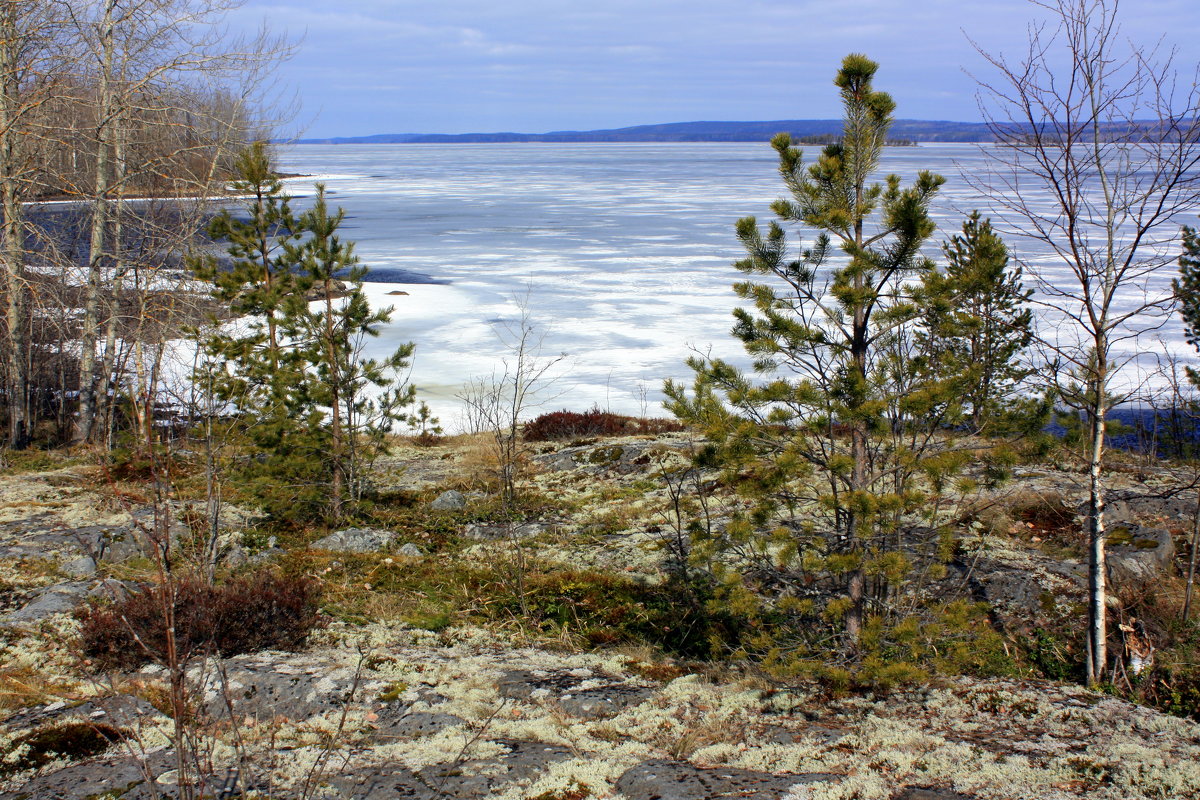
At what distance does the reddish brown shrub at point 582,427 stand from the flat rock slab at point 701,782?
11.4 meters

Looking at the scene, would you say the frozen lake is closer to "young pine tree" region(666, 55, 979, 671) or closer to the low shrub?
"young pine tree" region(666, 55, 979, 671)

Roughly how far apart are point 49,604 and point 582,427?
10.3m

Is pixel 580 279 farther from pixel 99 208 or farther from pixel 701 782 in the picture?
pixel 701 782

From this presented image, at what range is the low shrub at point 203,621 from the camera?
5141mm

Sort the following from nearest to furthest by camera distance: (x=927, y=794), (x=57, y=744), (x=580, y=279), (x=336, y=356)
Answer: (x=927, y=794) < (x=57, y=744) < (x=336, y=356) < (x=580, y=279)

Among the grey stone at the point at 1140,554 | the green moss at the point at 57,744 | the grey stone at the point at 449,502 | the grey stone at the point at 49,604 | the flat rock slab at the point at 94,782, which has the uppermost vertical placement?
the flat rock slab at the point at 94,782

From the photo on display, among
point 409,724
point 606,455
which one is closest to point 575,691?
point 409,724

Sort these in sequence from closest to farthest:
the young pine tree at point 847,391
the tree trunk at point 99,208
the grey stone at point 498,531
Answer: the young pine tree at point 847,391
the grey stone at point 498,531
the tree trunk at point 99,208

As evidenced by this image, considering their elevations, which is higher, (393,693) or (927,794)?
(927,794)

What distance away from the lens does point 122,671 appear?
507cm

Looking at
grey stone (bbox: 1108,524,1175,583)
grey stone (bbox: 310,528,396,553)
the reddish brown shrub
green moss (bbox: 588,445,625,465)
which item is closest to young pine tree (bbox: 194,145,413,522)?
grey stone (bbox: 310,528,396,553)

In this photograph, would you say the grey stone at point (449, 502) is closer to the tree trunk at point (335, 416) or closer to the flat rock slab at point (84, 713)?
the tree trunk at point (335, 416)

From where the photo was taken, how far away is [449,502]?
10.6 m

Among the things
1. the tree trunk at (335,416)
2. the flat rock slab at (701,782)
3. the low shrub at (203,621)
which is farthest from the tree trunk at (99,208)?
the flat rock slab at (701,782)
